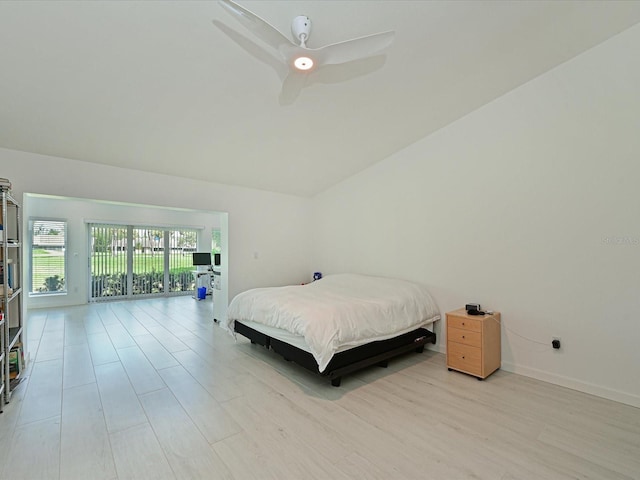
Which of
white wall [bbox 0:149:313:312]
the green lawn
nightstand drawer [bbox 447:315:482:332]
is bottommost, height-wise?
nightstand drawer [bbox 447:315:482:332]

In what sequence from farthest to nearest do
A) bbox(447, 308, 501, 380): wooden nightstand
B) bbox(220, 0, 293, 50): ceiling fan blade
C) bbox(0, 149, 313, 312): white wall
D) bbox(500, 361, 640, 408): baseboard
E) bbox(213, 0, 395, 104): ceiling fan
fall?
1. bbox(0, 149, 313, 312): white wall
2. bbox(447, 308, 501, 380): wooden nightstand
3. bbox(500, 361, 640, 408): baseboard
4. bbox(213, 0, 395, 104): ceiling fan
5. bbox(220, 0, 293, 50): ceiling fan blade

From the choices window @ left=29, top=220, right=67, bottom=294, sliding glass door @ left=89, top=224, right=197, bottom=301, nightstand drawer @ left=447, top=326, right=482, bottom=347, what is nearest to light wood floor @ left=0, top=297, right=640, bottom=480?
nightstand drawer @ left=447, top=326, right=482, bottom=347

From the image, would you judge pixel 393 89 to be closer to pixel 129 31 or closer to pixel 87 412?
pixel 129 31

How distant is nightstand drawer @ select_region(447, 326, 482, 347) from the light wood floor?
0.37 meters

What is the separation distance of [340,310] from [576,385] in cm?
231

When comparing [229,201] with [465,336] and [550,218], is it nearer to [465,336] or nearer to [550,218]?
[465,336]

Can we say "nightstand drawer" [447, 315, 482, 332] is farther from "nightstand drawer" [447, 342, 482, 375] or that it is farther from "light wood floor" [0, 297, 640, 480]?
"light wood floor" [0, 297, 640, 480]

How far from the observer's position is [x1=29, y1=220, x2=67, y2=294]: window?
652cm

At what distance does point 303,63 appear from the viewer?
2.03 metres

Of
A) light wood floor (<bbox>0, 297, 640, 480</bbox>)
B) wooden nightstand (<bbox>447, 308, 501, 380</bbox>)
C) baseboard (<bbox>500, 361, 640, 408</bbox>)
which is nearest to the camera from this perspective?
light wood floor (<bbox>0, 297, 640, 480</bbox>)

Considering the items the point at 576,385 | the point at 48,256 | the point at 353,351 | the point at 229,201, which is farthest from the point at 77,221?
the point at 576,385

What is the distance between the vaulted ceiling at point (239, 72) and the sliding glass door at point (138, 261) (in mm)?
4665

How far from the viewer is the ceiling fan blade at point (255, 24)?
4.96 feet

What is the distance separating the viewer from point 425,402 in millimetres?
2592
